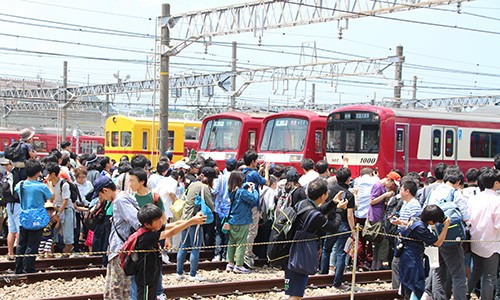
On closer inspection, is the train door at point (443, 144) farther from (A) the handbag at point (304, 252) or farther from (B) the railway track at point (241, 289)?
(A) the handbag at point (304, 252)

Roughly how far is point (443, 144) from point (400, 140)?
1.86m

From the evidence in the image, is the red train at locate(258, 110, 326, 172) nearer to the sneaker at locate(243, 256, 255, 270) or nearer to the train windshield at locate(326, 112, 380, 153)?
Answer: the train windshield at locate(326, 112, 380, 153)

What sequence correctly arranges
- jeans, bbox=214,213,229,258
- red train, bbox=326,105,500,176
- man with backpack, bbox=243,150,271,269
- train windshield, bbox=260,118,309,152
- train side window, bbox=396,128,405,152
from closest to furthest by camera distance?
man with backpack, bbox=243,150,271,269 → jeans, bbox=214,213,229,258 → red train, bbox=326,105,500,176 → train side window, bbox=396,128,405,152 → train windshield, bbox=260,118,309,152

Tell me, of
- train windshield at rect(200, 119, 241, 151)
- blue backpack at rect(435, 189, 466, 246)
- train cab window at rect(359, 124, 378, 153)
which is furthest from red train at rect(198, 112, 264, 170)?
blue backpack at rect(435, 189, 466, 246)

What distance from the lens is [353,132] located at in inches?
802

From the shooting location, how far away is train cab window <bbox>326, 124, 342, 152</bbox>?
20.8 m

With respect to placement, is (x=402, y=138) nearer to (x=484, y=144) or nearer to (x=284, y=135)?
(x=484, y=144)

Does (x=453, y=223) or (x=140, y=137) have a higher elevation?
(x=453, y=223)

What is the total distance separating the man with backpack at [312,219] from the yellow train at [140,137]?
2084cm

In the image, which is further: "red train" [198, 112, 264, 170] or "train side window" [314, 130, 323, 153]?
"red train" [198, 112, 264, 170]

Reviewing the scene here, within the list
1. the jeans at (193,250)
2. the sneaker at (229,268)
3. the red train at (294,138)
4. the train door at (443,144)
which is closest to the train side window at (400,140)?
the train door at (443,144)

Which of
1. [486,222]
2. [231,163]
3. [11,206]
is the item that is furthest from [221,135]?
[486,222]

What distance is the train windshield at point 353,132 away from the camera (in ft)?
65.1

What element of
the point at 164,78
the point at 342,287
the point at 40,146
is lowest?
the point at 40,146
